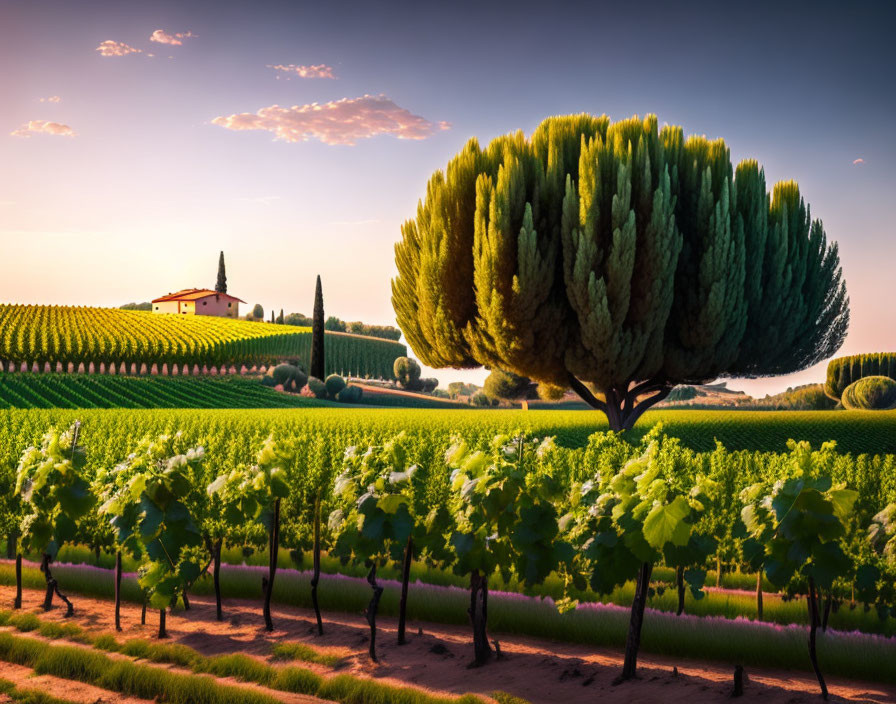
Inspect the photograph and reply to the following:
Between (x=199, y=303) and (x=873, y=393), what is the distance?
205 feet

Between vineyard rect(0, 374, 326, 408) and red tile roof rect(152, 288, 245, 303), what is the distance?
34812 millimetres

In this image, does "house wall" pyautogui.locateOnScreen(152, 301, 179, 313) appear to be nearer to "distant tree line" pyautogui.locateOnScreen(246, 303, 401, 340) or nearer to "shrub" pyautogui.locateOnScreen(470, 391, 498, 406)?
"distant tree line" pyautogui.locateOnScreen(246, 303, 401, 340)

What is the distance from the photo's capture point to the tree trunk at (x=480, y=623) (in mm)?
4859

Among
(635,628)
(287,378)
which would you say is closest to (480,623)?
(635,628)

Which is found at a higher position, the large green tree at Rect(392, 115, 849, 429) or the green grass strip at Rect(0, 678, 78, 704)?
the large green tree at Rect(392, 115, 849, 429)

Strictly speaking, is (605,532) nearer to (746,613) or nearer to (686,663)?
(686,663)

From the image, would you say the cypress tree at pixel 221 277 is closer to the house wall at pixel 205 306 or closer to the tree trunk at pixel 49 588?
the house wall at pixel 205 306

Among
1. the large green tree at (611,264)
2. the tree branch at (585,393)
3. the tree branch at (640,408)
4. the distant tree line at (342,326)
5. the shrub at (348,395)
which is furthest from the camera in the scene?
the distant tree line at (342,326)

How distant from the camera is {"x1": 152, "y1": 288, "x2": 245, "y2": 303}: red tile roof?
76.8 metres

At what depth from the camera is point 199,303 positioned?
250 feet

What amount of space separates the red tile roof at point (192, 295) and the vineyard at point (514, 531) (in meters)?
71.6

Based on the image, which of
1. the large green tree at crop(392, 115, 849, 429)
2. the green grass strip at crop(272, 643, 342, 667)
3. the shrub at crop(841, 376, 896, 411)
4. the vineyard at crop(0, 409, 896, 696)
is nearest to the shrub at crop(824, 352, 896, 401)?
the shrub at crop(841, 376, 896, 411)

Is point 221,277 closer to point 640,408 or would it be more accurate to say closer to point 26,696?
point 640,408

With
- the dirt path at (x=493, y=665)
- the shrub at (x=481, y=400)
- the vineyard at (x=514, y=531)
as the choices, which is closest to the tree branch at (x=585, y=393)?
the vineyard at (x=514, y=531)
